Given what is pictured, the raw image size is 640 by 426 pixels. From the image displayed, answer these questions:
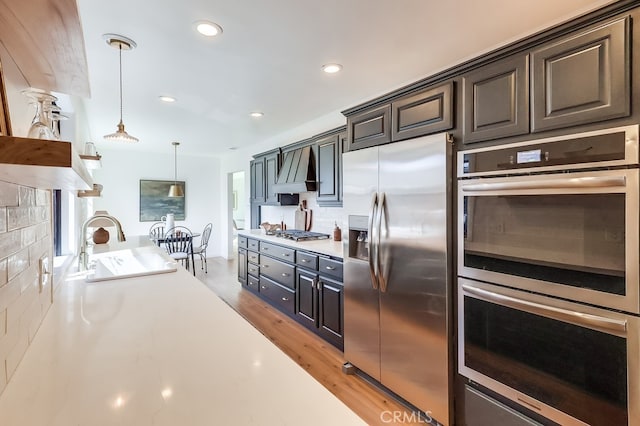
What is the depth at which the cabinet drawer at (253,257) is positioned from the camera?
450 centimetres

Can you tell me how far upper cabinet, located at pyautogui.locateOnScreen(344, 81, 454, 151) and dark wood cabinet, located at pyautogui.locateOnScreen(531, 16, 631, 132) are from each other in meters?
0.47

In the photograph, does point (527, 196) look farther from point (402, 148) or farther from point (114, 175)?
point (114, 175)

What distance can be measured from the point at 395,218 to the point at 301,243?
1.61 m

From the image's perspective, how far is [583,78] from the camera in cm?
144

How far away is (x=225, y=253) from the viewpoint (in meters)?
7.73

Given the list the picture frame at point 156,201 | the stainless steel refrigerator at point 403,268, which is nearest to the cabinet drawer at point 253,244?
the stainless steel refrigerator at point 403,268

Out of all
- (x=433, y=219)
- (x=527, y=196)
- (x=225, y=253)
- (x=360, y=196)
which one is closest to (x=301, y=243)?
(x=360, y=196)

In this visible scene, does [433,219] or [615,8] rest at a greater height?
[615,8]

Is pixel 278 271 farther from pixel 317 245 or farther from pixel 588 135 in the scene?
pixel 588 135

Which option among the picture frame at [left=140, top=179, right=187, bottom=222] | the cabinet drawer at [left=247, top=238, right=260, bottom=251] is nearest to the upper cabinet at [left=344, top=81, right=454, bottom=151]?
the cabinet drawer at [left=247, top=238, right=260, bottom=251]

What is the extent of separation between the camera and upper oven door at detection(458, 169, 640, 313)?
1.32 metres

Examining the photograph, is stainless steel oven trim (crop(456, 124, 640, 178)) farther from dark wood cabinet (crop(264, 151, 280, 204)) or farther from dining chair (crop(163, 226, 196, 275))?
dining chair (crop(163, 226, 196, 275))

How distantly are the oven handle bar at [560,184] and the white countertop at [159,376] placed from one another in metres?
1.39

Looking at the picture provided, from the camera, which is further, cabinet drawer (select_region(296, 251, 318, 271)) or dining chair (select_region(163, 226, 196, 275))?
dining chair (select_region(163, 226, 196, 275))
